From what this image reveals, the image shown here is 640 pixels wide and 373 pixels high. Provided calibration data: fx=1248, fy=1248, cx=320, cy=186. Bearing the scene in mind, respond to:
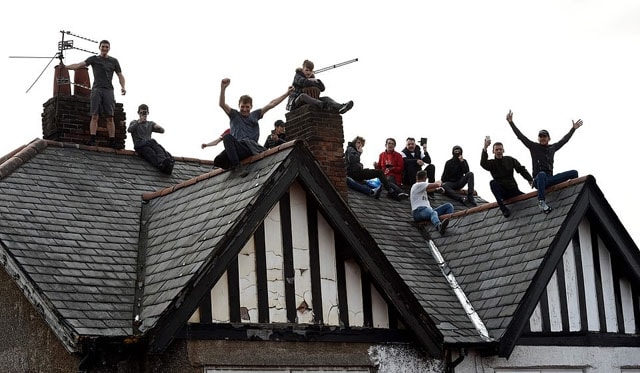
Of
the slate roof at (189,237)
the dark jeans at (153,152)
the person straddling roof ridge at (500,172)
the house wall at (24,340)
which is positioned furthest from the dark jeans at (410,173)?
the house wall at (24,340)

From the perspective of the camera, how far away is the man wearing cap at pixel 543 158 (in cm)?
1833

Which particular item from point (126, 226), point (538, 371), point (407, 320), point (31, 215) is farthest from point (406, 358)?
point (31, 215)

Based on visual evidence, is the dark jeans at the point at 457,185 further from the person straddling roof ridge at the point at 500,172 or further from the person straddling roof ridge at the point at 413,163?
the person straddling roof ridge at the point at 500,172

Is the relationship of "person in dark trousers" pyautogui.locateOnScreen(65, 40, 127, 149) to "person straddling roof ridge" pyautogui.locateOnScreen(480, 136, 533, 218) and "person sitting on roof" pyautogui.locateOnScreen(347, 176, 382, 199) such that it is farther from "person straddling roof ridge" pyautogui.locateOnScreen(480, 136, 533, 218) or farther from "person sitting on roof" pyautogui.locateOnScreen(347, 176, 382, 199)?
"person straddling roof ridge" pyautogui.locateOnScreen(480, 136, 533, 218)

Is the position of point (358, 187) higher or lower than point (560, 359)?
higher

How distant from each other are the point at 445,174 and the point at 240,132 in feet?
21.7

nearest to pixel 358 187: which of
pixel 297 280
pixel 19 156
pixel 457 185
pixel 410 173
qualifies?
pixel 410 173

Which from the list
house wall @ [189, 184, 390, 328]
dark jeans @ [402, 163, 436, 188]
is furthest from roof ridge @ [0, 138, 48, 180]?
dark jeans @ [402, 163, 436, 188]

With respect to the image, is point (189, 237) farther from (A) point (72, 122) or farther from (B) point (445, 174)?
(B) point (445, 174)

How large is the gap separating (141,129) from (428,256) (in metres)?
4.88

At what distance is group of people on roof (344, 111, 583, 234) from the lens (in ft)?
62.2

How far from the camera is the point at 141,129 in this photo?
19.5 metres

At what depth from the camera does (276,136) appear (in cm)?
1952

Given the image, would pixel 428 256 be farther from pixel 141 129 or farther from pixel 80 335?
pixel 80 335
